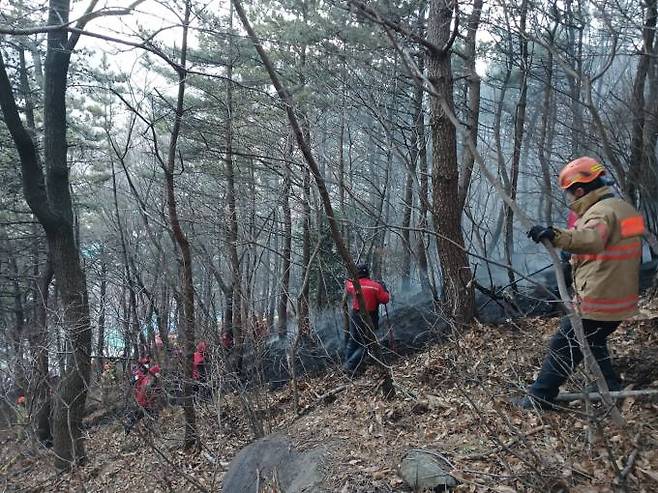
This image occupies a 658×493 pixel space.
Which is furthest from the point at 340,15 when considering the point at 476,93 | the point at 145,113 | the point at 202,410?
the point at 202,410

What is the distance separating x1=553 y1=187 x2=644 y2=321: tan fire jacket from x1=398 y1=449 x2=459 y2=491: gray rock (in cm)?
142

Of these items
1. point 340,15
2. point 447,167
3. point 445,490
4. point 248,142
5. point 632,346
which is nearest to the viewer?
point 445,490

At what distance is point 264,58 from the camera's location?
509 cm

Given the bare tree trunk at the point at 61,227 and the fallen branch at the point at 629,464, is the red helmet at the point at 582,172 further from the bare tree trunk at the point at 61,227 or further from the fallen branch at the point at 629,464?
the bare tree trunk at the point at 61,227

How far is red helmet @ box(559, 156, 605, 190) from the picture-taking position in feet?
11.1

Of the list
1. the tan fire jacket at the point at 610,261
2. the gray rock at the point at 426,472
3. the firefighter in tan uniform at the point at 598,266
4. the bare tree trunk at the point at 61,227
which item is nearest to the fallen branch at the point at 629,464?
the firefighter in tan uniform at the point at 598,266

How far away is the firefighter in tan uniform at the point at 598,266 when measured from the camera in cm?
331

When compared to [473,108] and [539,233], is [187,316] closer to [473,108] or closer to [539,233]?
[539,233]

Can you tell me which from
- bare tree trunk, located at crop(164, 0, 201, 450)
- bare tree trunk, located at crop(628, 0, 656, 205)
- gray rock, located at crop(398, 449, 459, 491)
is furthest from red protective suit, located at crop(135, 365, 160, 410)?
bare tree trunk, located at crop(628, 0, 656, 205)

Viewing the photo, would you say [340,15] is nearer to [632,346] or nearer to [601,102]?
[601,102]

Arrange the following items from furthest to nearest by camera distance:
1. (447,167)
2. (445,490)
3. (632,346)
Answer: (447,167) → (632,346) → (445,490)

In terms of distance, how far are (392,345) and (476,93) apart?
13.9 feet

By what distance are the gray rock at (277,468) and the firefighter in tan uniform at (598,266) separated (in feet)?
6.15

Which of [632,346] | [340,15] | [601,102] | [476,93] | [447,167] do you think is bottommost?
[632,346]
